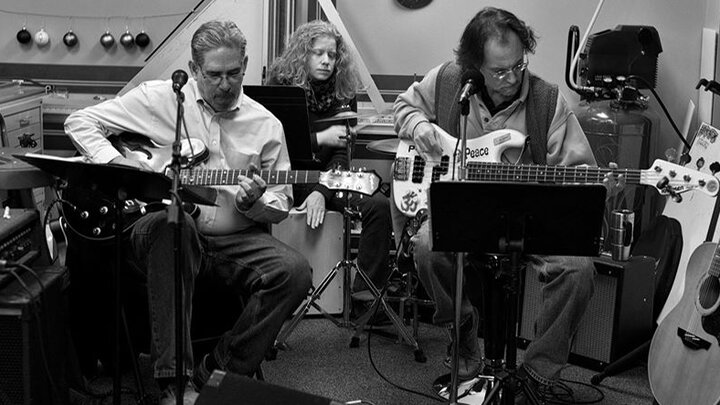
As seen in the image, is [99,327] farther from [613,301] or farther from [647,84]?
[647,84]

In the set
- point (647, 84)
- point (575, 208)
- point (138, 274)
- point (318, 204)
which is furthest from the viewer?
point (647, 84)

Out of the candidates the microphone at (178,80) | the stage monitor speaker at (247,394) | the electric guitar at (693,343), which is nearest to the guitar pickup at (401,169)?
the electric guitar at (693,343)

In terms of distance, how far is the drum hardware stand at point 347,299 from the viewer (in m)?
4.41

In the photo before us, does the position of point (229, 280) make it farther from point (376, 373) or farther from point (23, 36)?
point (23, 36)

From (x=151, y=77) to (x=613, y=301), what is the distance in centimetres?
286

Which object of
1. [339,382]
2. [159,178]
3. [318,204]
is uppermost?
[159,178]

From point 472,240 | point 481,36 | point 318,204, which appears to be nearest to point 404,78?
point 318,204

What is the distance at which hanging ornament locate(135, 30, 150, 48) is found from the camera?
609 cm

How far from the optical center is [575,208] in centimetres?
301

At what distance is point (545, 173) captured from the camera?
363cm

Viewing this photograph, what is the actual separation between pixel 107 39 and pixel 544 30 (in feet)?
8.68

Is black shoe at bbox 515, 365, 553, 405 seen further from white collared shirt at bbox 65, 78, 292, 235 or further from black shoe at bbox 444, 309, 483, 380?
white collared shirt at bbox 65, 78, 292, 235

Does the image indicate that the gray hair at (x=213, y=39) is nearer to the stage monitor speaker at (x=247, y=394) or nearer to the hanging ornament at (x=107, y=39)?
the stage monitor speaker at (x=247, y=394)

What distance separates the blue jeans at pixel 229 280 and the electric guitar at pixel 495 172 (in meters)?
0.56
